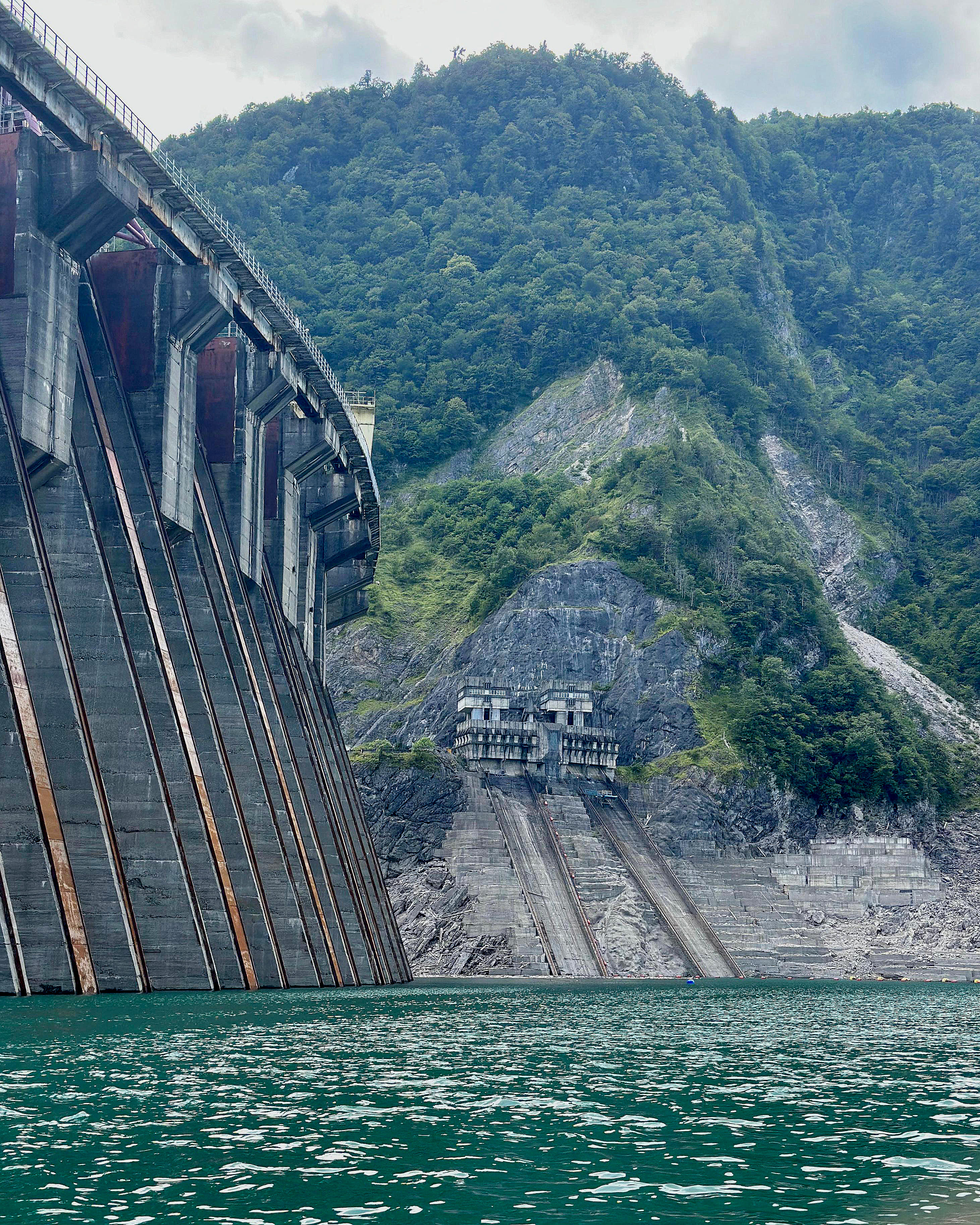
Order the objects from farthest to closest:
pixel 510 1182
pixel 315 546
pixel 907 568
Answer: pixel 907 568
pixel 315 546
pixel 510 1182

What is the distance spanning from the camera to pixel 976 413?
186m

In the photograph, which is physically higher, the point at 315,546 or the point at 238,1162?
the point at 315,546

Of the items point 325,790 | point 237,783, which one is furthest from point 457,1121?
point 325,790

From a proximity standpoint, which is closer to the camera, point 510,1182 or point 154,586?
point 510,1182

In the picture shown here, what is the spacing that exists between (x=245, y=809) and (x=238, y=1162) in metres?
36.9

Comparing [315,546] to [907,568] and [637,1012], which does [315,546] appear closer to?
[637,1012]

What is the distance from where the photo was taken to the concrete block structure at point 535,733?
118 meters

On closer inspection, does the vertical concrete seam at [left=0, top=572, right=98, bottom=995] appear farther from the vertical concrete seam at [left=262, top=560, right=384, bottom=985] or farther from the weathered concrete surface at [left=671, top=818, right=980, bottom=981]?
the weathered concrete surface at [left=671, top=818, right=980, bottom=981]

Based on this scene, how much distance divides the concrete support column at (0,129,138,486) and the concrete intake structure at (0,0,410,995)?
81mm

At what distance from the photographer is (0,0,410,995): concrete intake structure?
40344 millimetres

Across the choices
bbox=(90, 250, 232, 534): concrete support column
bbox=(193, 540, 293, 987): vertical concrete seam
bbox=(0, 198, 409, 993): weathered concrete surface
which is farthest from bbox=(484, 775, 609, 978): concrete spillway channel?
bbox=(90, 250, 232, 534): concrete support column

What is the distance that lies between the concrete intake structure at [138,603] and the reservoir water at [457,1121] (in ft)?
11.3

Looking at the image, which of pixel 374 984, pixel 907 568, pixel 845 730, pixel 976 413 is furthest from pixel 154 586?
pixel 976 413

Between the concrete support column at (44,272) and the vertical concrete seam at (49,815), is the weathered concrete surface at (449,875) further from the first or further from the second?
the vertical concrete seam at (49,815)
